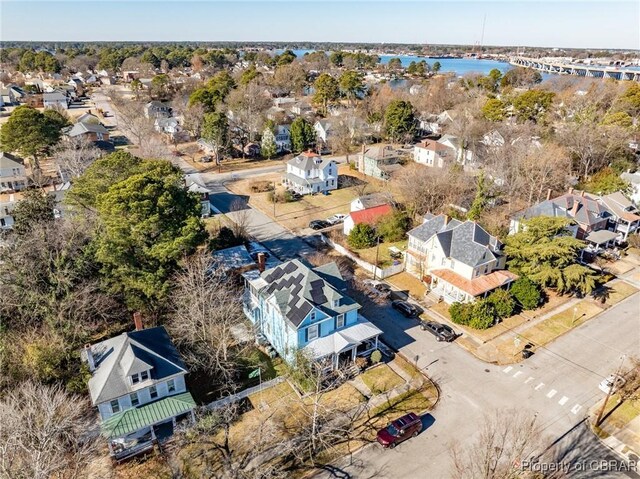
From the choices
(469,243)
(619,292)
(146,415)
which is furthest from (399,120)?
(146,415)

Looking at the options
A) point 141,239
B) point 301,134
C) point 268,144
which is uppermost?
point 301,134

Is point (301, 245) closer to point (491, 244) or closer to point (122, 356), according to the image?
point (491, 244)

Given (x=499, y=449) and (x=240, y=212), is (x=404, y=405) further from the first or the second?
(x=240, y=212)

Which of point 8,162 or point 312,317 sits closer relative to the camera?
point 312,317

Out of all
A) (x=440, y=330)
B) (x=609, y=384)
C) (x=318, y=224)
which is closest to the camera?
(x=609, y=384)

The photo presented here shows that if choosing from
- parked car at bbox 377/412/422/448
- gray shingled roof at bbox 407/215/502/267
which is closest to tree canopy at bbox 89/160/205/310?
parked car at bbox 377/412/422/448

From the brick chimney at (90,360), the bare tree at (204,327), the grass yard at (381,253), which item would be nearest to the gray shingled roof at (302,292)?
the bare tree at (204,327)

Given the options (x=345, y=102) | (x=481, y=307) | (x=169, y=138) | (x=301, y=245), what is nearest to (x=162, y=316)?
(x=301, y=245)
